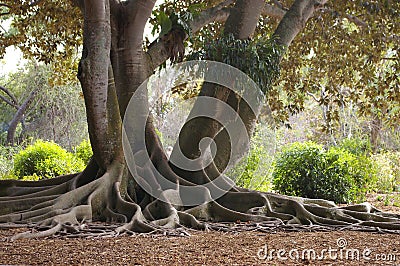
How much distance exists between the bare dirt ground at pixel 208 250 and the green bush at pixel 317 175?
4705 mm

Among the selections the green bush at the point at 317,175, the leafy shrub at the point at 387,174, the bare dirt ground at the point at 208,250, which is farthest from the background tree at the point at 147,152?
the leafy shrub at the point at 387,174

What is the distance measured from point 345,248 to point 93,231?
2.45 metres

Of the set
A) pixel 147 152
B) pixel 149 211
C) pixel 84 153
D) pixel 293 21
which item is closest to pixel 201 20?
pixel 293 21

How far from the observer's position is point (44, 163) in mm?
12508

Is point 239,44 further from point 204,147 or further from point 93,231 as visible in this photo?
point 93,231

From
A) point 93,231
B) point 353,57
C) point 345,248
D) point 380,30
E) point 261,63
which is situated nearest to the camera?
point 345,248

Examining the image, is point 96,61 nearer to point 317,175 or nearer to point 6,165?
point 317,175

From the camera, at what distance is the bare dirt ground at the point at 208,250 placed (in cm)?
401

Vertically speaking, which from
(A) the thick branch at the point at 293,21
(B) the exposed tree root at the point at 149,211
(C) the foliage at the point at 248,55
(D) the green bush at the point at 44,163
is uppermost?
(A) the thick branch at the point at 293,21

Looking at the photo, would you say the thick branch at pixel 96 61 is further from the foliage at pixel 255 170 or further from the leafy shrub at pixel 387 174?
the leafy shrub at pixel 387 174

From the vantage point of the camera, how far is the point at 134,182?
23.3 ft

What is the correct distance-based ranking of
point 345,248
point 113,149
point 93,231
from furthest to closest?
point 113,149 → point 93,231 → point 345,248

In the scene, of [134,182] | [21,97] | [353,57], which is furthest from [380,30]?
[21,97]

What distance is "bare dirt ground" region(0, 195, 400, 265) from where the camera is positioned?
4008 mm
